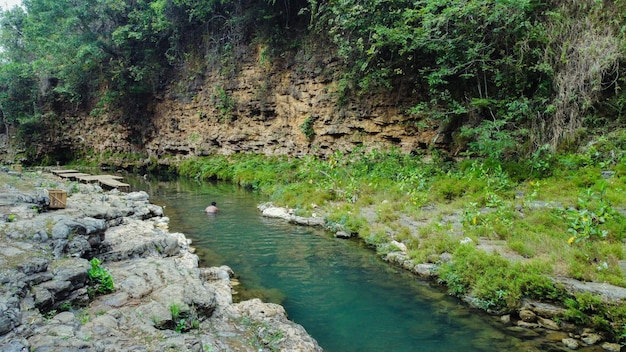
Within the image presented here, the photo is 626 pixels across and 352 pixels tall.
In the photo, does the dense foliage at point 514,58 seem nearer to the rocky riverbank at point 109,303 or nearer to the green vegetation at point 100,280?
the rocky riverbank at point 109,303

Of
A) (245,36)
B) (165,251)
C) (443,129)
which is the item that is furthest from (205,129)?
(165,251)

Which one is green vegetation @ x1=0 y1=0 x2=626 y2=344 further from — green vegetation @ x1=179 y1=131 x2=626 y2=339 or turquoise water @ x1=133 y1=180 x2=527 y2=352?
turquoise water @ x1=133 y1=180 x2=527 y2=352

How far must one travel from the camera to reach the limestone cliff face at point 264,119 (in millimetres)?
16578

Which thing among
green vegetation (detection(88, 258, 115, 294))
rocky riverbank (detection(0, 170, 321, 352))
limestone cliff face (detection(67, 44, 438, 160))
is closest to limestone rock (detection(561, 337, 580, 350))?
rocky riverbank (detection(0, 170, 321, 352))

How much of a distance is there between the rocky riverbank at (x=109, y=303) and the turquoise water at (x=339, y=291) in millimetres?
746

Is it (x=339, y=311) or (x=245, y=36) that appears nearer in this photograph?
(x=339, y=311)

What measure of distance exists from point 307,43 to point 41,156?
27.7 metres

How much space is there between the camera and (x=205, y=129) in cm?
2650

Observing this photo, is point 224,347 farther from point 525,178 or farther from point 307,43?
point 307,43

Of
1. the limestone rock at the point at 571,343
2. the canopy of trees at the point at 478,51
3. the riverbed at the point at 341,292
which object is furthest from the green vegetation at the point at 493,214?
the canopy of trees at the point at 478,51

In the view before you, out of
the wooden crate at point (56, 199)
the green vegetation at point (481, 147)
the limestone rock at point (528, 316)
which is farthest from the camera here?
the wooden crate at point (56, 199)

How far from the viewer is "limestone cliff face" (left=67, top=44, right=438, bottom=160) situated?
16.6m

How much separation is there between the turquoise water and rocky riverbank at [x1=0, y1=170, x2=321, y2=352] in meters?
0.75

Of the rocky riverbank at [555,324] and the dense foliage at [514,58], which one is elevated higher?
the dense foliage at [514,58]
